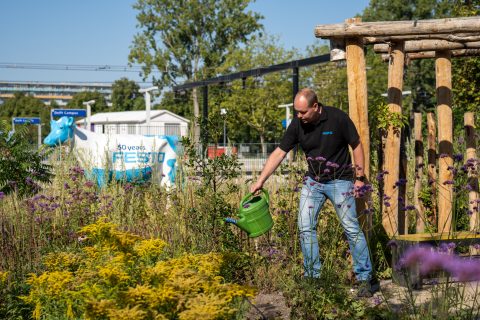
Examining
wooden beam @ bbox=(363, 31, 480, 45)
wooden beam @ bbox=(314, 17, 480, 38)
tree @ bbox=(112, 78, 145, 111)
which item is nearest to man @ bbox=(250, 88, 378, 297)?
wooden beam @ bbox=(314, 17, 480, 38)

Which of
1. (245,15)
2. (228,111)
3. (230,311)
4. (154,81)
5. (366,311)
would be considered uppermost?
(245,15)

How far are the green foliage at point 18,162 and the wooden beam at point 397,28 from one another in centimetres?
419

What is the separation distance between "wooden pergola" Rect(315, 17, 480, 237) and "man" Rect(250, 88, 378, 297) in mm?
720

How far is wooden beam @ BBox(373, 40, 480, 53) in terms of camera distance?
7332mm

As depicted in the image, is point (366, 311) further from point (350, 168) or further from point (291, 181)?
point (291, 181)

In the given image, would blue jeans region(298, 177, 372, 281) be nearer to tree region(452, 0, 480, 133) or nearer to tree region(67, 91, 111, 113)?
tree region(452, 0, 480, 133)

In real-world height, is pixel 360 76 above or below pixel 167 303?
above

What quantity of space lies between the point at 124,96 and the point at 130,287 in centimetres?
7700

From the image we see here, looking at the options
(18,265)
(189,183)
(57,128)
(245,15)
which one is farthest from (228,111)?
(245,15)

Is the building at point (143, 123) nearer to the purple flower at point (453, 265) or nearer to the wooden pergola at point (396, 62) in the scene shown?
the wooden pergola at point (396, 62)

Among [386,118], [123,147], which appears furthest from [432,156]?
[123,147]

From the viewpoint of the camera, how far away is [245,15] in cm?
5644

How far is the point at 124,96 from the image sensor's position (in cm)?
7938

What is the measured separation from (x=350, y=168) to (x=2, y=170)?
16.1 ft
